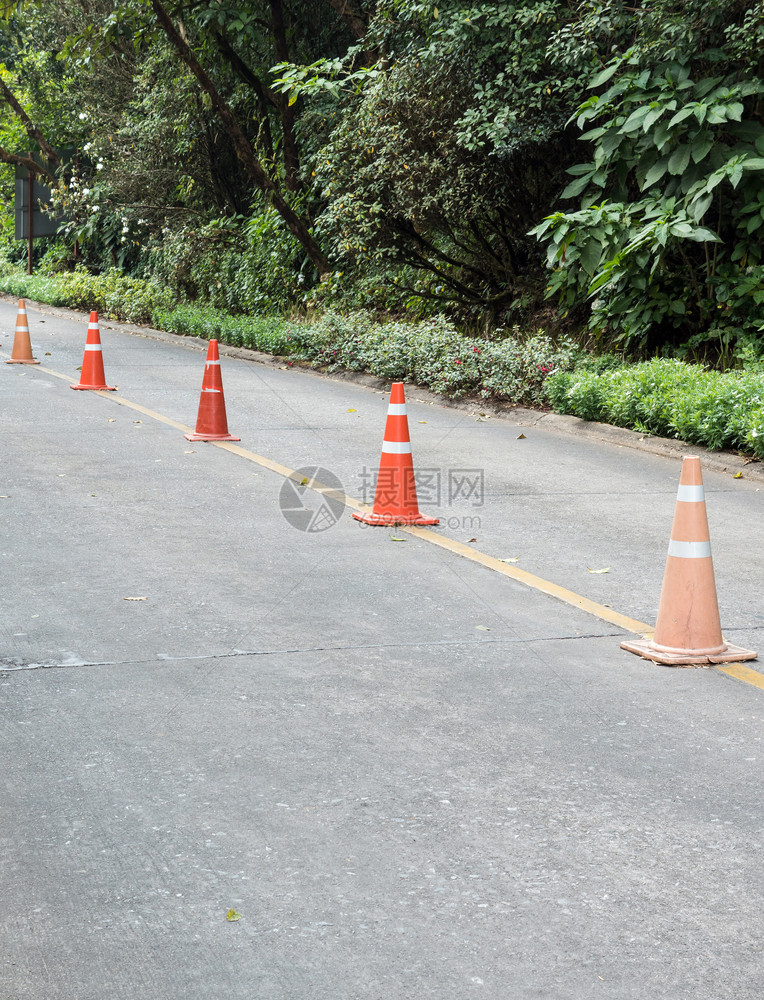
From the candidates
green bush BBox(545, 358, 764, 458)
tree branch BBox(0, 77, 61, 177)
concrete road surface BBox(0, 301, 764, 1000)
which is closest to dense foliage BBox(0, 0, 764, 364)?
green bush BBox(545, 358, 764, 458)

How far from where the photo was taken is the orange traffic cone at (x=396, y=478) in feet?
27.6

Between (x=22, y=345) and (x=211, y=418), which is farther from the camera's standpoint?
(x=22, y=345)

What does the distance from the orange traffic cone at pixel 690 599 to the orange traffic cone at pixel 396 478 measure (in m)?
2.89

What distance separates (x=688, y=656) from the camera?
5.72 metres

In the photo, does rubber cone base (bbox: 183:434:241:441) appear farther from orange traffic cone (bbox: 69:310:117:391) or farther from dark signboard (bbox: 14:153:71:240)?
dark signboard (bbox: 14:153:71:240)

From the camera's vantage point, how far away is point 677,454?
12.0 meters

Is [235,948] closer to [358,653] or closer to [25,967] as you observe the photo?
[25,967]

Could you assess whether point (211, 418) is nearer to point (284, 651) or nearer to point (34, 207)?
point (284, 651)

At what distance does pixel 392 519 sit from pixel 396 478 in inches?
11.0

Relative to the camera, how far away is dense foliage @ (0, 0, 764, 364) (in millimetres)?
14281

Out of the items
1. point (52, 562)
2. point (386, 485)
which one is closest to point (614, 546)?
point (386, 485)

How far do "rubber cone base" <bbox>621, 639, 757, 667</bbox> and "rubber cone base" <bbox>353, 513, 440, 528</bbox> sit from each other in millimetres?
2915

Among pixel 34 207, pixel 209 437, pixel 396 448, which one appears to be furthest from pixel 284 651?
pixel 34 207

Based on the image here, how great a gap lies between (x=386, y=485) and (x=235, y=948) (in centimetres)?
551
